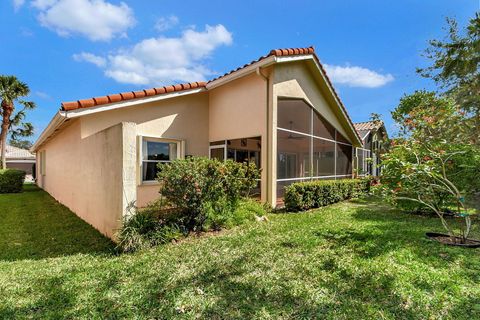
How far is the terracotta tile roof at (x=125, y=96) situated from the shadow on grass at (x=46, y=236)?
353 cm

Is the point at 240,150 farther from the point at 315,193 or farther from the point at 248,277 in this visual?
the point at 248,277

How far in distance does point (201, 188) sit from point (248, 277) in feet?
9.34

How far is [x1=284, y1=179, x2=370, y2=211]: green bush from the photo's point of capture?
9.56 metres

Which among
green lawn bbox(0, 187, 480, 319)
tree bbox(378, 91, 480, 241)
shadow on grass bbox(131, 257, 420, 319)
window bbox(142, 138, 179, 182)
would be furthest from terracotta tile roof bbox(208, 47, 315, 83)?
shadow on grass bbox(131, 257, 420, 319)

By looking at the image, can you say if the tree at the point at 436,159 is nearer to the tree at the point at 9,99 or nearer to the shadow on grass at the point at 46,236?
the shadow on grass at the point at 46,236

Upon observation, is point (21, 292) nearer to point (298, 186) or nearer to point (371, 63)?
point (298, 186)

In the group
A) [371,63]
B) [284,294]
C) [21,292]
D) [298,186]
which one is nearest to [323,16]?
[371,63]

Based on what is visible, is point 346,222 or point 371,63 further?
point 371,63

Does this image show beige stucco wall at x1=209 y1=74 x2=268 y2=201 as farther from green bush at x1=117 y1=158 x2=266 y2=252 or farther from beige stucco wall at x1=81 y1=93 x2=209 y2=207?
green bush at x1=117 y1=158 x2=266 y2=252

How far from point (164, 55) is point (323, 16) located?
9386 mm

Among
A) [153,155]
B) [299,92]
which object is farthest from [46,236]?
[299,92]

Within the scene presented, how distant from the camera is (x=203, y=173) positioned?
21.6 feet

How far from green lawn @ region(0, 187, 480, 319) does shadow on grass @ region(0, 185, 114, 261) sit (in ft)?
0.18

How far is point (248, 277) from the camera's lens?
4.18 meters
